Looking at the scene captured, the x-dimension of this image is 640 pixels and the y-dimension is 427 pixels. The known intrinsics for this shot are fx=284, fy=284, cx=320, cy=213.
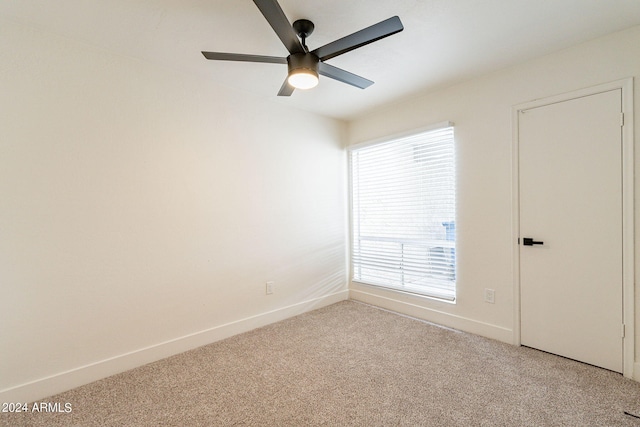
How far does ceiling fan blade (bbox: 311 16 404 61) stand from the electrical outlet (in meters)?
2.40

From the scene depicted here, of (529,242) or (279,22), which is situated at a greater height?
(279,22)

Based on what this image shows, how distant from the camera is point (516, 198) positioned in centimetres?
252

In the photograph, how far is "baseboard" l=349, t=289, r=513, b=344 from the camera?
2635 millimetres

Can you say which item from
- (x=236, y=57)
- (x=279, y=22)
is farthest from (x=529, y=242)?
(x=236, y=57)

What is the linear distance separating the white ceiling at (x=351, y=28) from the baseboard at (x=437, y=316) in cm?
239

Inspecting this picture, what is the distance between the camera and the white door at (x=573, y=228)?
82.1 inches

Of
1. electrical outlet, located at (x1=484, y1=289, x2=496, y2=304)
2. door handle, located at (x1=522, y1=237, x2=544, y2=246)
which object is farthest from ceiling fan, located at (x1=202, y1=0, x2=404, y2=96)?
electrical outlet, located at (x1=484, y1=289, x2=496, y2=304)

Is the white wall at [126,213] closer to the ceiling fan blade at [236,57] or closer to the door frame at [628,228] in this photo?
the ceiling fan blade at [236,57]

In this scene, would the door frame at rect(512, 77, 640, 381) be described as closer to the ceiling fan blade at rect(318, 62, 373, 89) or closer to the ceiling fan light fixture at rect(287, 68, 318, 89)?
the ceiling fan blade at rect(318, 62, 373, 89)

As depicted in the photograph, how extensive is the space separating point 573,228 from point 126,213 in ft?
11.6

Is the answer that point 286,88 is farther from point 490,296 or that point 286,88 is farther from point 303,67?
point 490,296

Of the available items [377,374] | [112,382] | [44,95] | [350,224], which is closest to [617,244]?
[377,374]

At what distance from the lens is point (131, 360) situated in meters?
2.24

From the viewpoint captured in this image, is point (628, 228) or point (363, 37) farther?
point (628, 228)
